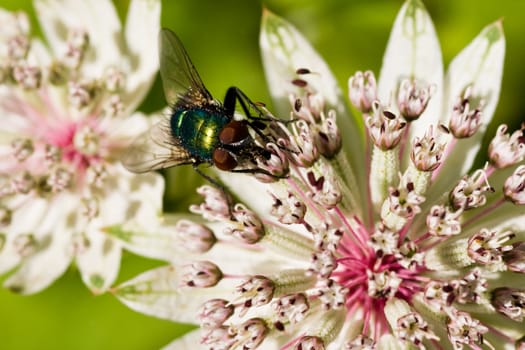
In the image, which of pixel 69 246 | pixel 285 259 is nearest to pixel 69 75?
pixel 69 246

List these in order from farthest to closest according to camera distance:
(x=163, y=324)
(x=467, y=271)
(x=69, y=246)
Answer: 1. (x=163, y=324)
2. (x=69, y=246)
3. (x=467, y=271)

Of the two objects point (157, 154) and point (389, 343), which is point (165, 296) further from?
point (389, 343)

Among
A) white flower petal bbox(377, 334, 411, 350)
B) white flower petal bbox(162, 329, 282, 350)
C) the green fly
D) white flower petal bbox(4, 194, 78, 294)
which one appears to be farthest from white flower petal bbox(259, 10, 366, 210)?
white flower petal bbox(4, 194, 78, 294)

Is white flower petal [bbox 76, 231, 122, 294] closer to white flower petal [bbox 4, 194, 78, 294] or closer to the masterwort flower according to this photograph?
white flower petal [bbox 4, 194, 78, 294]

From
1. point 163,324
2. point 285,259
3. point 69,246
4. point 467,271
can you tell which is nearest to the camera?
point 467,271

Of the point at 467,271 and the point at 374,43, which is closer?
the point at 467,271

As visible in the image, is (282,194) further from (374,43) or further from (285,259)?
(374,43)

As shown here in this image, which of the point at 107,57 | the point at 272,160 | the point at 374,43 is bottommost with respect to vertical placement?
the point at 272,160
